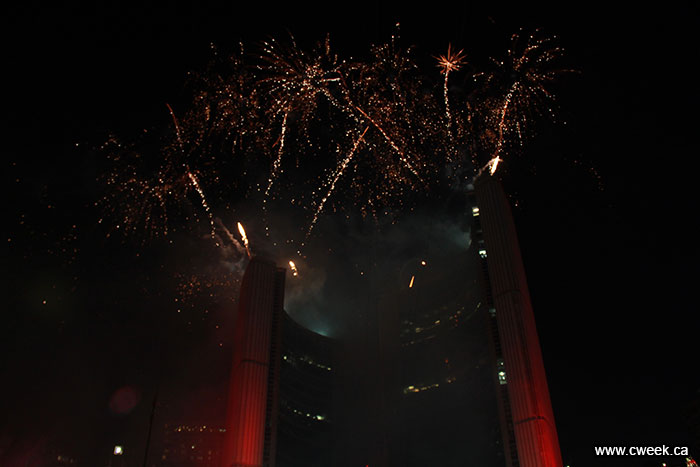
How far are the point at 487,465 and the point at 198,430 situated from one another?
59.4 meters

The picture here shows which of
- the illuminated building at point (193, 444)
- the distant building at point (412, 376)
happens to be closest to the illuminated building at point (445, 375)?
the distant building at point (412, 376)

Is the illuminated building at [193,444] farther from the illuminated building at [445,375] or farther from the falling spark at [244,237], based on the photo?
the falling spark at [244,237]

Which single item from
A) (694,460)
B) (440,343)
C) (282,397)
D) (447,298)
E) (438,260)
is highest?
(438,260)

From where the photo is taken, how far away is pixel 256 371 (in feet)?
107

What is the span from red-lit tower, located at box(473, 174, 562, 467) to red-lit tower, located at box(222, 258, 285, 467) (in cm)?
1404

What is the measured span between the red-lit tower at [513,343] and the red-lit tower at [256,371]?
46.1ft

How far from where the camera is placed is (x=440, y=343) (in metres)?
53.3

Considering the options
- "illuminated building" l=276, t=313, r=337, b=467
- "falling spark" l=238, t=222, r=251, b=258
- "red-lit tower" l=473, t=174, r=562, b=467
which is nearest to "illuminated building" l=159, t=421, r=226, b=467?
"illuminated building" l=276, t=313, r=337, b=467

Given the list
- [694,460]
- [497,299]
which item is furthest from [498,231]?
[694,460]

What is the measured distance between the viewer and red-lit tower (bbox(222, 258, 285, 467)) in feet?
99.6

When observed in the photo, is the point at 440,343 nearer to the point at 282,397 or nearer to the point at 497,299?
the point at 282,397

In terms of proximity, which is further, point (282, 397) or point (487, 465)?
point (282, 397)

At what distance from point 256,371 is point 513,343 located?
1557 cm

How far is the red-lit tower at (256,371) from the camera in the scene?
30344mm
